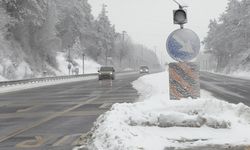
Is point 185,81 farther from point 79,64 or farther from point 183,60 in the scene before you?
point 79,64

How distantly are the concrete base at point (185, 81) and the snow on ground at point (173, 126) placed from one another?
1.06 metres

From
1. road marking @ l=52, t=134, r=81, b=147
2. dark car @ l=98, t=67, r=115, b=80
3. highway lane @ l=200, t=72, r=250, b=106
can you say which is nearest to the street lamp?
road marking @ l=52, t=134, r=81, b=147

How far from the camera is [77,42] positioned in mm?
119562

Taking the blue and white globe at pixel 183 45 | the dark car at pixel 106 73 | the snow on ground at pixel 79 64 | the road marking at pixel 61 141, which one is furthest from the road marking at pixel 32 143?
the snow on ground at pixel 79 64

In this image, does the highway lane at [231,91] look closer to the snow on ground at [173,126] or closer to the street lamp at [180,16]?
the street lamp at [180,16]

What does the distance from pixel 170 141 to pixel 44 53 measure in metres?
71.3

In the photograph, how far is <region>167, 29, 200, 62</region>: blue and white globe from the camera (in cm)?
1323

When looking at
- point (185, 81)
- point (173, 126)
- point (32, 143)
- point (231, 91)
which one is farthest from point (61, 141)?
point (231, 91)

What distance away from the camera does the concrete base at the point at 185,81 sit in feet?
44.1

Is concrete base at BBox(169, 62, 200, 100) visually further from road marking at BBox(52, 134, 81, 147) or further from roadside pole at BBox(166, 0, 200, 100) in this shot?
road marking at BBox(52, 134, 81, 147)

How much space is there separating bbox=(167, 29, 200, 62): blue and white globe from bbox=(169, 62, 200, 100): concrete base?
0.69 feet

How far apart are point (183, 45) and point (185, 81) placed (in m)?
0.95

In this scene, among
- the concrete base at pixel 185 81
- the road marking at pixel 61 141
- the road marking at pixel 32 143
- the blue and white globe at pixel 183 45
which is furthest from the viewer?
the concrete base at pixel 185 81

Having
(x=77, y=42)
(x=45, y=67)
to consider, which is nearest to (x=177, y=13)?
(x=45, y=67)
